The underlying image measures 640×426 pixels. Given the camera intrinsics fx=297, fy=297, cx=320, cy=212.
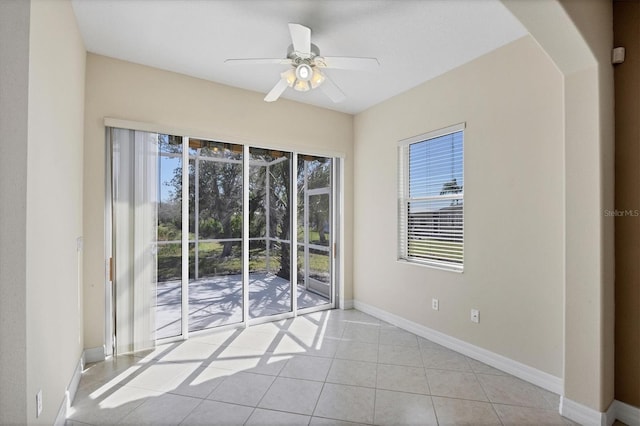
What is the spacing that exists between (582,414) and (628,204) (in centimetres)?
144

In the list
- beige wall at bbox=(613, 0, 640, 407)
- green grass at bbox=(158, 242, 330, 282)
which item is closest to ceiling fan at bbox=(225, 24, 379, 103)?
beige wall at bbox=(613, 0, 640, 407)

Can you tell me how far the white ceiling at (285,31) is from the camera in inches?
86.7

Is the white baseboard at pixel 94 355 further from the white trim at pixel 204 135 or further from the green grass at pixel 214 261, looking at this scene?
the white trim at pixel 204 135

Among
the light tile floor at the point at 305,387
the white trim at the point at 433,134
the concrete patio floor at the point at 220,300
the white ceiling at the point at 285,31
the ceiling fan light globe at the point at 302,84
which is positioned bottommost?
the light tile floor at the point at 305,387

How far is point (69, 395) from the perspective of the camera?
212 centimetres

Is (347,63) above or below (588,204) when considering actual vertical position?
above

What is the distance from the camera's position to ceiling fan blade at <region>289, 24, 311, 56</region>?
79.0 inches

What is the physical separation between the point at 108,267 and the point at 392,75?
11.6 feet

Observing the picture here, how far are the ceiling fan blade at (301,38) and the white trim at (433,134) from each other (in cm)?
172

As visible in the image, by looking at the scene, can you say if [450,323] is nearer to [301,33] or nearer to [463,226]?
[463,226]

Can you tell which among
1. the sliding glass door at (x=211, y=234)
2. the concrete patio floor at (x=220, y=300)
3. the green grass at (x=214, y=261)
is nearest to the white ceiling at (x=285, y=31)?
the sliding glass door at (x=211, y=234)

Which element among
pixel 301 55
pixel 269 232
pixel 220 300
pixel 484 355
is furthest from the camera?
pixel 269 232

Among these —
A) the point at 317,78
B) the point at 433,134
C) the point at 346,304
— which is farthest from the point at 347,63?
the point at 346,304

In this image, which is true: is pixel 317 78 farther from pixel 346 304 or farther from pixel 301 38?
pixel 346 304
